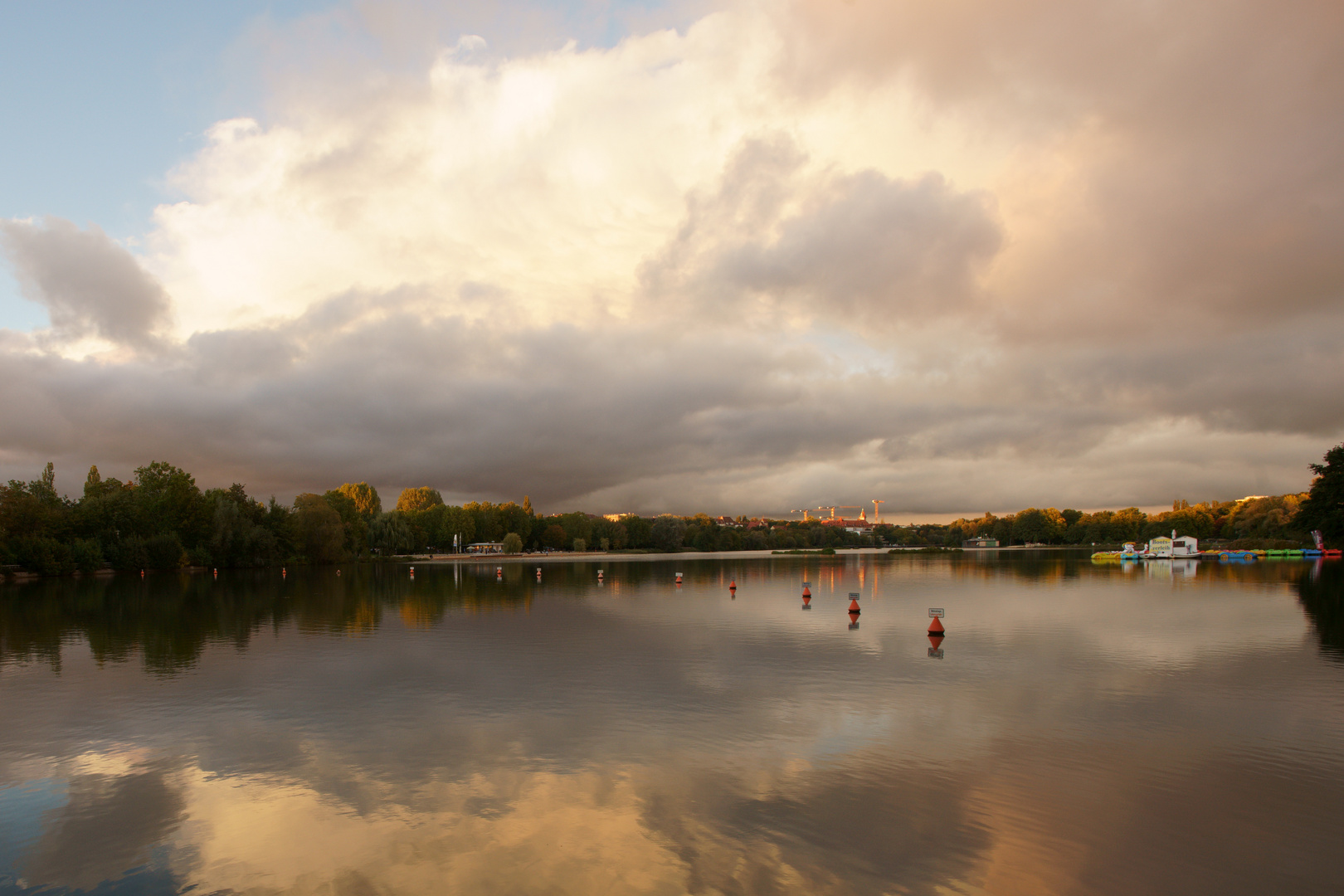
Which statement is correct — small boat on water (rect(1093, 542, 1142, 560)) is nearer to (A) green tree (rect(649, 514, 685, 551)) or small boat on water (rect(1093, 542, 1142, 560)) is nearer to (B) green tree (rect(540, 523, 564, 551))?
(A) green tree (rect(649, 514, 685, 551))

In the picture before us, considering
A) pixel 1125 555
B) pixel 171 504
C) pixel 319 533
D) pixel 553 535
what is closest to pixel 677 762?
pixel 171 504

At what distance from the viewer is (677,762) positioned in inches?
435

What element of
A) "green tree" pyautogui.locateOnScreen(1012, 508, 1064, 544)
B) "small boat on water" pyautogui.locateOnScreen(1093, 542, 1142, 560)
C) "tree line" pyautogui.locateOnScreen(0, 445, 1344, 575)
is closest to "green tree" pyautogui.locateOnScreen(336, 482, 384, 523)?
"tree line" pyautogui.locateOnScreen(0, 445, 1344, 575)

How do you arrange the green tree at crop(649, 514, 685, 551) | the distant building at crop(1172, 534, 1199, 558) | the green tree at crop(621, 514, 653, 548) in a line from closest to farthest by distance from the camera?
the distant building at crop(1172, 534, 1199, 558) < the green tree at crop(649, 514, 685, 551) < the green tree at crop(621, 514, 653, 548)

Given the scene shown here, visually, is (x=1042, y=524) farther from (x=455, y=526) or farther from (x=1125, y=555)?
(x=455, y=526)

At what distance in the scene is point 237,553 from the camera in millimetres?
83812

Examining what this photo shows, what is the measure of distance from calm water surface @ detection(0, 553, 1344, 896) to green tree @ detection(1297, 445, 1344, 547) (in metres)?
71.5

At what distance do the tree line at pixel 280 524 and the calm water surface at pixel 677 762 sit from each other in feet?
174

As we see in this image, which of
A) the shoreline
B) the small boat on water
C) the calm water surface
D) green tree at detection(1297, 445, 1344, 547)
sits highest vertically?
green tree at detection(1297, 445, 1344, 547)

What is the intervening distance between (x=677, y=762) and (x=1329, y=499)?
97.9m

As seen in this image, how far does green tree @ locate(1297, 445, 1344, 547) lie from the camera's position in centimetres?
7738

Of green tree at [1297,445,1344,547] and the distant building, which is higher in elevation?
green tree at [1297,445,1344,547]

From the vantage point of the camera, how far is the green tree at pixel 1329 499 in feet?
254

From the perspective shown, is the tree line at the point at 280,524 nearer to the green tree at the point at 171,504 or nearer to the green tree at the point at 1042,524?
the green tree at the point at 171,504
